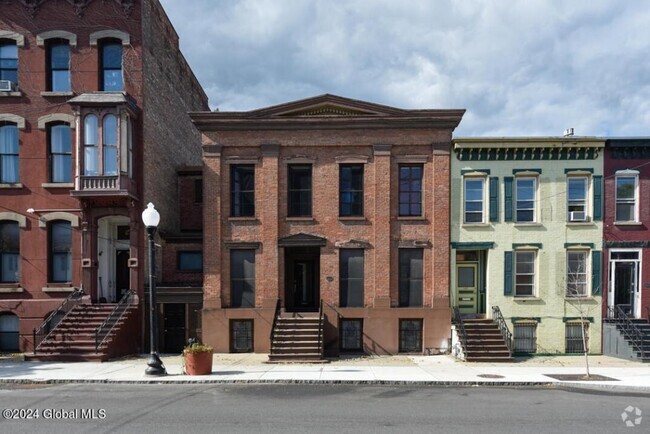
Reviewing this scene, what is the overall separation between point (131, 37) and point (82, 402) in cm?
1421

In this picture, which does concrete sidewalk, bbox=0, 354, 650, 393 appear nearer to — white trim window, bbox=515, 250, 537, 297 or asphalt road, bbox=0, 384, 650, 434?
asphalt road, bbox=0, 384, 650, 434

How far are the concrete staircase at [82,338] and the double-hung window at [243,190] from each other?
5.80m

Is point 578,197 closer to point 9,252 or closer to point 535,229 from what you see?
point 535,229

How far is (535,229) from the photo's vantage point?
57.8 feet

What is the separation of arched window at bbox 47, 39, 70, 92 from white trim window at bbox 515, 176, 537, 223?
1919 cm

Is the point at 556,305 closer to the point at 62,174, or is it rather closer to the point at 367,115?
the point at 367,115

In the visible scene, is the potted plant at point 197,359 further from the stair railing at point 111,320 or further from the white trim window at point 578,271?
the white trim window at point 578,271

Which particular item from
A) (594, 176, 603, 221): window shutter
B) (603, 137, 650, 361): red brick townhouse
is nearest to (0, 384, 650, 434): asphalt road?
(603, 137, 650, 361): red brick townhouse

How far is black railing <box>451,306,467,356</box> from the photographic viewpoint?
16000 mm

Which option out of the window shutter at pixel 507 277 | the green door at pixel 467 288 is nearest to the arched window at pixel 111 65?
the green door at pixel 467 288

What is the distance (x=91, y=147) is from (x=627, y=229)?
2168 cm

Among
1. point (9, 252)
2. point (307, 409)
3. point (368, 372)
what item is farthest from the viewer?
point (9, 252)

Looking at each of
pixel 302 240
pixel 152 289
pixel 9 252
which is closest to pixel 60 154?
pixel 9 252

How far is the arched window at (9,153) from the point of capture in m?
18.1
